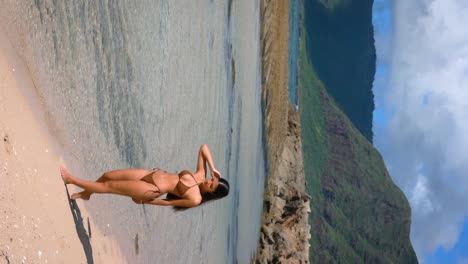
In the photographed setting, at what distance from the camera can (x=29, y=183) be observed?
158 inches

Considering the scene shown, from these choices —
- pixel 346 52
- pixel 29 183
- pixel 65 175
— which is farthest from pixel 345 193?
pixel 29 183

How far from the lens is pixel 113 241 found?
20.3 feet

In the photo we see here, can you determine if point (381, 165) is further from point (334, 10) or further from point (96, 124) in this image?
point (96, 124)

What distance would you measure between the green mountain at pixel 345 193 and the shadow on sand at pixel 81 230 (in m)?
36.9

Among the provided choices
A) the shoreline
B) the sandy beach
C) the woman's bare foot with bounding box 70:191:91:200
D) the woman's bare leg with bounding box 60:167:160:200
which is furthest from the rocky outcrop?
the sandy beach

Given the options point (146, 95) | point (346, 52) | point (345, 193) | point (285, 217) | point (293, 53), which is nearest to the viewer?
point (146, 95)

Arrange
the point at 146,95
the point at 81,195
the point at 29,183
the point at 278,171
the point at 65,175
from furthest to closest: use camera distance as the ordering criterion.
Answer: the point at 278,171 → the point at 146,95 → the point at 81,195 → the point at 65,175 → the point at 29,183

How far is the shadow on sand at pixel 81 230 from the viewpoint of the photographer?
5.00m

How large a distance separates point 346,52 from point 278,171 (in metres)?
55.2

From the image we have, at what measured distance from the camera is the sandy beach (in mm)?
3660

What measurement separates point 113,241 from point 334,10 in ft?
201

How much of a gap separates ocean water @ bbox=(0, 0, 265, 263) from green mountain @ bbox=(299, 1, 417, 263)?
29.6 m

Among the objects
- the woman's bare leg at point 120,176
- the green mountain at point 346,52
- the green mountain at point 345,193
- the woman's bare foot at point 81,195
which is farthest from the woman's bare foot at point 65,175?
the green mountain at point 346,52

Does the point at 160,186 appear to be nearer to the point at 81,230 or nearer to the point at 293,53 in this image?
the point at 81,230
